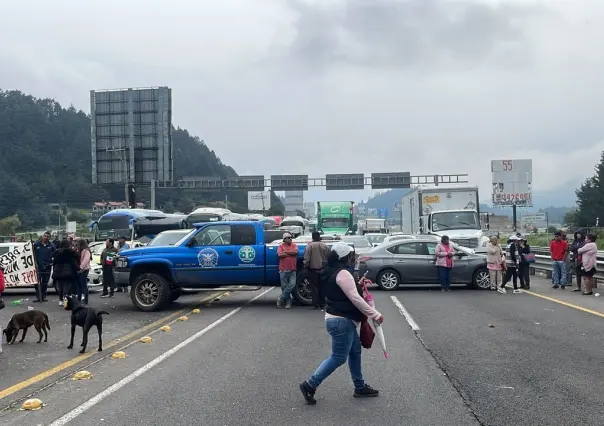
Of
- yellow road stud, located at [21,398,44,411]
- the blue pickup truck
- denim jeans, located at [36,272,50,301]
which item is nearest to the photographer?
yellow road stud, located at [21,398,44,411]

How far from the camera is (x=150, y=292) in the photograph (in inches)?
610

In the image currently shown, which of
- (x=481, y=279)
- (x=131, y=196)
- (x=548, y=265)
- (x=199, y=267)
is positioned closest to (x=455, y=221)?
(x=548, y=265)

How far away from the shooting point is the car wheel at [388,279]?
65.3ft

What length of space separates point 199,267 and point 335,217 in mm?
31225

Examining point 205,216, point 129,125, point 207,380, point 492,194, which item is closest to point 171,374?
point 207,380

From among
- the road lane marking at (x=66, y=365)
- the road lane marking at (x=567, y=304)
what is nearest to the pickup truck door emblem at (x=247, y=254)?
the road lane marking at (x=66, y=365)

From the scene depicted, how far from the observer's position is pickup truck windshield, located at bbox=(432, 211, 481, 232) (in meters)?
27.8

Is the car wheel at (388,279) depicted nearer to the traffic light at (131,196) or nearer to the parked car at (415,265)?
the parked car at (415,265)

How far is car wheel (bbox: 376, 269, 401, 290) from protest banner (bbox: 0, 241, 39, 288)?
9698 mm

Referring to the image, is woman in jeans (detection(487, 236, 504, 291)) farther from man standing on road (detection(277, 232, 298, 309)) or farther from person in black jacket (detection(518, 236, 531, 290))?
man standing on road (detection(277, 232, 298, 309))

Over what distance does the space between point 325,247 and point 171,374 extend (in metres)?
7.14

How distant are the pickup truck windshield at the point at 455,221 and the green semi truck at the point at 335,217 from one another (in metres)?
17.7

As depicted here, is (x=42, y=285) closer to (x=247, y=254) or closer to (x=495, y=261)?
(x=247, y=254)

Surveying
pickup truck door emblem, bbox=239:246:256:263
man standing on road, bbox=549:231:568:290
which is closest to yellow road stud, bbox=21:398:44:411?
pickup truck door emblem, bbox=239:246:256:263
